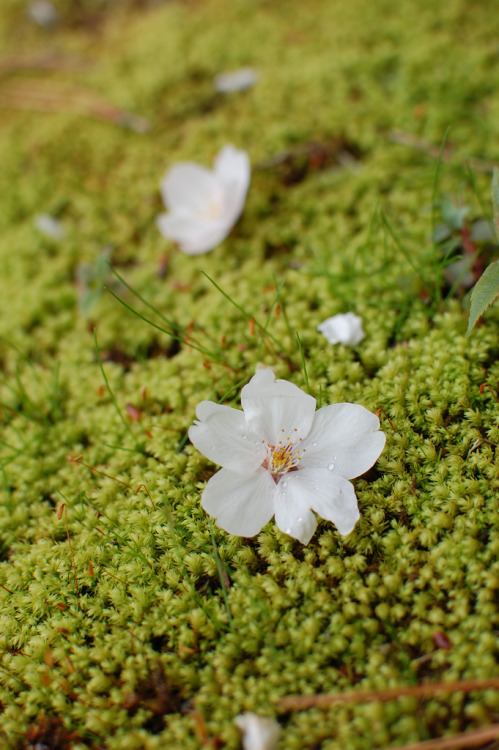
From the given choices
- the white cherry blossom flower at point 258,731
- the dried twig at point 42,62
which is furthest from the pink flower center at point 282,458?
the dried twig at point 42,62

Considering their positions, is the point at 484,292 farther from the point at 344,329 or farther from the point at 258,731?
the point at 258,731

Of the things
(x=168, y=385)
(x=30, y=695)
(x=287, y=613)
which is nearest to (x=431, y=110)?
(x=168, y=385)

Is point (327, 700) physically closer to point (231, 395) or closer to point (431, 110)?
point (231, 395)

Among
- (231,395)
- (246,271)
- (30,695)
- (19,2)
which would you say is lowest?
(30,695)

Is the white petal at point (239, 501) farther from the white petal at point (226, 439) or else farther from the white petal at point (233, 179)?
the white petal at point (233, 179)

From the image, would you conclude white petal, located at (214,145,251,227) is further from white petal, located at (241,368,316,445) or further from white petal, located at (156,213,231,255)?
white petal, located at (241,368,316,445)

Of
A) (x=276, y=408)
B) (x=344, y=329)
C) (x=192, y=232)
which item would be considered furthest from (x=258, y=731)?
(x=192, y=232)

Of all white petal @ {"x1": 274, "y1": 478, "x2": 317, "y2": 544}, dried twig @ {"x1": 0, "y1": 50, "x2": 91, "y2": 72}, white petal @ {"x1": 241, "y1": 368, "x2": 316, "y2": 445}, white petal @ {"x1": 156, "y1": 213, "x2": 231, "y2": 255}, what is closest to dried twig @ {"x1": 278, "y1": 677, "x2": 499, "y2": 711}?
white petal @ {"x1": 274, "y1": 478, "x2": 317, "y2": 544}
